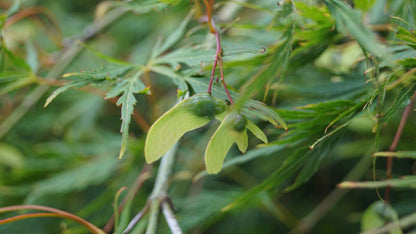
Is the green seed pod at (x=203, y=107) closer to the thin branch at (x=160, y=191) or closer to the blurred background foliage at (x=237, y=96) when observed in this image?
the blurred background foliage at (x=237, y=96)

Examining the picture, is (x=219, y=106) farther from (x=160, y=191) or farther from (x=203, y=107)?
(x=160, y=191)

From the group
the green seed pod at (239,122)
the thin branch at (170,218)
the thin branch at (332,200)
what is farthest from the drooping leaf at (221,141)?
the thin branch at (332,200)

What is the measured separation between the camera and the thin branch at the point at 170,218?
16.5 inches

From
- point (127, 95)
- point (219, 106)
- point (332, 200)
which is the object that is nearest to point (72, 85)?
point (127, 95)

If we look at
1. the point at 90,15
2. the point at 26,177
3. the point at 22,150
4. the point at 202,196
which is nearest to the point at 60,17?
the point at 90,15

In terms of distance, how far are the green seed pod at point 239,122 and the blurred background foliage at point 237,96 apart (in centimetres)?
4

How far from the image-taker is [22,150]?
3.17 feet

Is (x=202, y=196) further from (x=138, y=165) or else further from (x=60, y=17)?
(x=60, y=17)

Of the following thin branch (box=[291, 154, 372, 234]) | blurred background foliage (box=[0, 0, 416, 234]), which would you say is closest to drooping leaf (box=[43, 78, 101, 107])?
blurred background foliage (box=[0, 0, 416, 234])

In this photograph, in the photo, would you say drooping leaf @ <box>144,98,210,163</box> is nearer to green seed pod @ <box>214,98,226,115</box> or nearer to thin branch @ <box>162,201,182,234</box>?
green seed pod @ <box>214,98,226,115</box>

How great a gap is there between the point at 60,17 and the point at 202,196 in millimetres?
907

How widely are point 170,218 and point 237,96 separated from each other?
0.18 meters

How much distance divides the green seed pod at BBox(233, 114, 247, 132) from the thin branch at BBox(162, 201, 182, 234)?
0.16 metres

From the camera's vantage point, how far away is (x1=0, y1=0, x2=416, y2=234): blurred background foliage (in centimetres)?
41
